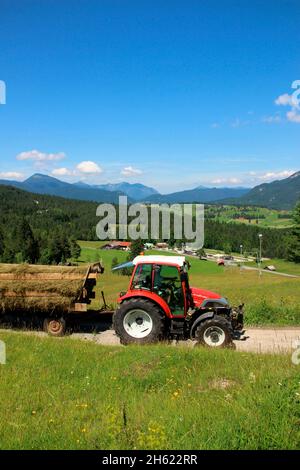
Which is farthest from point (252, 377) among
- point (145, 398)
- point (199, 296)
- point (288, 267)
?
point (288, 267)

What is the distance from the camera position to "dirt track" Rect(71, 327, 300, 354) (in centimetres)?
1066

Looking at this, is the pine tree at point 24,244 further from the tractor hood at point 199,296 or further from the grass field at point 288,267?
the tractor hood at point 199,296

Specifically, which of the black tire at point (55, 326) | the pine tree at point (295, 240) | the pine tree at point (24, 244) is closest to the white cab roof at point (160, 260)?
the black tire at point (55, 326)

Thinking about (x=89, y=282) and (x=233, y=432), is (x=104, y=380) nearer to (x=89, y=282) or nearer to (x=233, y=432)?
(x=233, y=432)

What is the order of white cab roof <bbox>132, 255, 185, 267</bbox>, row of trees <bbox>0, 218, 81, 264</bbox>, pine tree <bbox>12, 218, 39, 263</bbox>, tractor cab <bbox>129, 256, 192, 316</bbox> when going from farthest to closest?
pine tree <bbox>12, 218, 39, 263</bbox> < row of trees <bbox>0, 218, 81, 264</bbox> < white cab roof <bbox>132, 255, 185, 267</bbox> < tractor cab <bbox>129, 256, 192, 316</bbox>

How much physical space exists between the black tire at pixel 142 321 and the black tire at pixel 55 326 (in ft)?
7.31

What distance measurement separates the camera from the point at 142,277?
36.7ft

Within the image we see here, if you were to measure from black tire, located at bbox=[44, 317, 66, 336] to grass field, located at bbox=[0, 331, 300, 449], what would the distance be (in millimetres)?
2684

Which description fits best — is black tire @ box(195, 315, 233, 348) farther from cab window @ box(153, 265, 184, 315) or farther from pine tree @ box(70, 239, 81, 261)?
pine tree @ box(70, 239, 81, 261)

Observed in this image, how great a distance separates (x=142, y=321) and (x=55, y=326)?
3.09m

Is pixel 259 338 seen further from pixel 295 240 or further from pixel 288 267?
pixel 288 267

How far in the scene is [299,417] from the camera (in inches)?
187

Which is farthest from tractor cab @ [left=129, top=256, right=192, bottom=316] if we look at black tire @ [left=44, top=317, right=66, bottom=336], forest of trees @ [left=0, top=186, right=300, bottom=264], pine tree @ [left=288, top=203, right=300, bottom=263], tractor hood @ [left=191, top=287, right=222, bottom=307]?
forest of trees @ [left=0, top=186, right=300, bottom=264]

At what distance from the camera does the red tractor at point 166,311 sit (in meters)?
10.3
